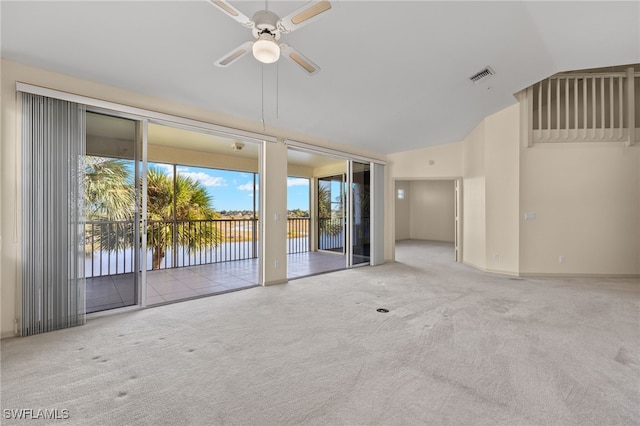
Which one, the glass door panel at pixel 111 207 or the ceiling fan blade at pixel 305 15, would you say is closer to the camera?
the ceiling fan blade at pixel 305 15

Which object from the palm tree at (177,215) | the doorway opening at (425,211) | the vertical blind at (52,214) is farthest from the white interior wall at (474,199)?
the vertical blind at (52,214)

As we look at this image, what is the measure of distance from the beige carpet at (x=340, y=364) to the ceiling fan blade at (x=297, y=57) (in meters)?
2.34

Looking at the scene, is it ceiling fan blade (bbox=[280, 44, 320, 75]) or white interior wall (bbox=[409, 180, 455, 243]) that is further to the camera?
white interior wall (bbox=[409, 180, 455, 243])

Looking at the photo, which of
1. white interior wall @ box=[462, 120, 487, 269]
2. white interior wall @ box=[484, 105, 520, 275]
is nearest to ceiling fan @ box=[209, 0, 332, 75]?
white interior wall @ box=[484, 105, 520, 275]

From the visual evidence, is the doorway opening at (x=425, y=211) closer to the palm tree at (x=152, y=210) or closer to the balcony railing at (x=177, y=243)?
the balcony railing at (x=177, y=243)

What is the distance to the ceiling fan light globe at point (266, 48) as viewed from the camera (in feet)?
6.08

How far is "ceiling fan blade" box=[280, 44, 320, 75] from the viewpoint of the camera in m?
2.05

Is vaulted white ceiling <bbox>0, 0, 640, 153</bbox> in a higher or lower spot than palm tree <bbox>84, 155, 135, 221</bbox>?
higher

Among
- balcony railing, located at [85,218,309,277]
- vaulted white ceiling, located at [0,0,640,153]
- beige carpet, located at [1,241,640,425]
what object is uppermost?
vaulted white ceiling, located at [0,0,640,153]

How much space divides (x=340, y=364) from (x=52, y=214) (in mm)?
3033

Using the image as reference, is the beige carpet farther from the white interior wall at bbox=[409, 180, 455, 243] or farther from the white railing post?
the white interior wall at bbox=[409, 180, 455, 243]

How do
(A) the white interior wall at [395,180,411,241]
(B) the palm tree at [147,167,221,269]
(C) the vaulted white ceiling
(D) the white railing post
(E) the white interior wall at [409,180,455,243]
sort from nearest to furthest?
(C) the vaulted white ceiling
(D) the white railing post
(B) the palm tree at [147,167,221,269]
(E) the white interior wall at [409,180,455,243]
(A) the white interior wall at [395,180,411,241]

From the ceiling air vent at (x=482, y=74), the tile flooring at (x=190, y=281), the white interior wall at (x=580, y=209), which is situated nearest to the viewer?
the tile flooring at (x=190, y=281)

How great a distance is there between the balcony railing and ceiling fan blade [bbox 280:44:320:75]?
106 inches
